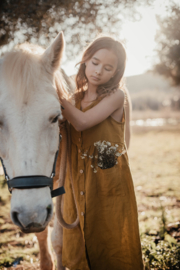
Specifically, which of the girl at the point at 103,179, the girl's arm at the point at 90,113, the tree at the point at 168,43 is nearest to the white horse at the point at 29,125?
the girl's arm at the point at 90,113

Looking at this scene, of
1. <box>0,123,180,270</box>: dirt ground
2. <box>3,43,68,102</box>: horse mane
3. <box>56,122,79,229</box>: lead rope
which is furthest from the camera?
<box>0,123,180,270</box>: dirt ground

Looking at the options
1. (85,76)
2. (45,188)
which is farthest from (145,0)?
(45,188)

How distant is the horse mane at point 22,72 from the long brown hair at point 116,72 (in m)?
0.52

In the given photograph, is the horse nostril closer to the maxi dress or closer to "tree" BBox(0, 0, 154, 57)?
the maxi dress

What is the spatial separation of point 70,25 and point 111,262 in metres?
2.99

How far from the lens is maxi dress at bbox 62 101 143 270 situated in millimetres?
1743

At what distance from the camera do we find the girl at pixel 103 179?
173cm

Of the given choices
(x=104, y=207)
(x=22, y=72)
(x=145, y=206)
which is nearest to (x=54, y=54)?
(x=22, y=72)

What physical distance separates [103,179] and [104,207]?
0.80 feet

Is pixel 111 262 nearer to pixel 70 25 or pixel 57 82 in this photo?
pixel 57 82

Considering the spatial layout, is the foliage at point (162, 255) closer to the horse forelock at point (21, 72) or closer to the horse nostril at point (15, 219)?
the horse nostril at point (15, 219)

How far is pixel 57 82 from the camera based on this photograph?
68.0 inches

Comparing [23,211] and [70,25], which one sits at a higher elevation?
[70,25]

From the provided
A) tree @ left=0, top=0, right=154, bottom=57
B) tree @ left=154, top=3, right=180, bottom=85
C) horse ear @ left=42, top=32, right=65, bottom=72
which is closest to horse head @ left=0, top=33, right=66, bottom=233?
horse ear @ left=42, top=32, right=65, bottom=72
